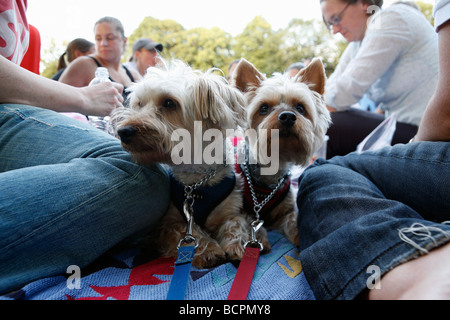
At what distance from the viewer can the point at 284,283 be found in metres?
1.29

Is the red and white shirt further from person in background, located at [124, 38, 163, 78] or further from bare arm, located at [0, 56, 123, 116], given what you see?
person in background, located at [124, 38, 163, 78]

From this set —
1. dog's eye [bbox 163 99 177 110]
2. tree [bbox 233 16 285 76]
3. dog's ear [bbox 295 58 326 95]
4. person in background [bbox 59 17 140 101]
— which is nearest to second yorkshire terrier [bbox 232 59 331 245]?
dog's ear [bbox 295 58 326 95]

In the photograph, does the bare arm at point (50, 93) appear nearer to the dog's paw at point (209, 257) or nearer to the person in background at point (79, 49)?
the dog's paw at point (209, 257)

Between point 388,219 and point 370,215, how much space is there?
0.23ft

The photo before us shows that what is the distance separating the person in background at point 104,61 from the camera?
3338 millimetres

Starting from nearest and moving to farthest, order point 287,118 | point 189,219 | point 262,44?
point 189,219, point 287,118, point 262,44

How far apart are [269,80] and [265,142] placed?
58cm

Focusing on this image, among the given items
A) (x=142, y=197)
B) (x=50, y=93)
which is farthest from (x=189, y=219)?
(x=50, y=93)

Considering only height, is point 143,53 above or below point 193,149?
above

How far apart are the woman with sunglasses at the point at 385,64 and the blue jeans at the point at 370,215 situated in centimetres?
166

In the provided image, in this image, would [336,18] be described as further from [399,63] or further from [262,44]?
[262,44]

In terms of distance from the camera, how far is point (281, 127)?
198 cm
